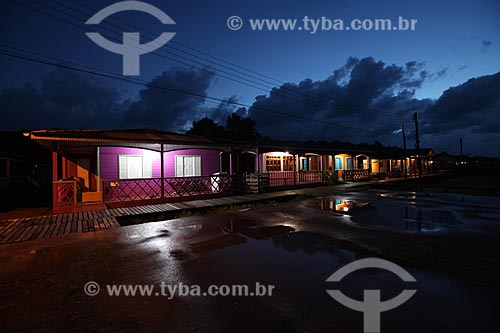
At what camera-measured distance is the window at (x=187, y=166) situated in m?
14.5

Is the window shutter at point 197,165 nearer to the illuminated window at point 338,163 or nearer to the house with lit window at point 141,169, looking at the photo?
the house with lit window at point 141,169

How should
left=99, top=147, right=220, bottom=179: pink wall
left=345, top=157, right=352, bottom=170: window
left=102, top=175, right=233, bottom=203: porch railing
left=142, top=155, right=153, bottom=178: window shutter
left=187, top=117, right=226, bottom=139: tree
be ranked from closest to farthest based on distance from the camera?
left=102, top=175, right=233, bottom=203: porch railing
left=99, top=147, right=220, bottom=179: pink wall
left=142, top=155, right=153, bottom=178: window shutter
left=345, top=157, right=352, bottom=170: window
left=187, top=117, right=226, bottom=139: tree

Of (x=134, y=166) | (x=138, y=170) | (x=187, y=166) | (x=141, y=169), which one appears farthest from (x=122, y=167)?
(x=187, y=166)

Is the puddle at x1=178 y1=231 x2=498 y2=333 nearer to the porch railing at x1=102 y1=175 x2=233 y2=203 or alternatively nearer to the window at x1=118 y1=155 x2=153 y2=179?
the porch railing at x1=102 y1=175 x2=233 y2=203

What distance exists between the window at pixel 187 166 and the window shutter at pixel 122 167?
2.90 meters

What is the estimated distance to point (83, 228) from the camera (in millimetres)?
6953

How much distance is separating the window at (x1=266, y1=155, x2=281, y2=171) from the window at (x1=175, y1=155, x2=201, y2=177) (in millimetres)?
6991

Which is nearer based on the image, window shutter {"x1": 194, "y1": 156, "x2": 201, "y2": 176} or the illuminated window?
window shutter {"x1": 194, "y1": 156, "x2": 201, "y2": 176}

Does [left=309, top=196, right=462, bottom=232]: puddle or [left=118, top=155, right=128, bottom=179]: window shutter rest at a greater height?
[left=118, top=155, right=128, bottom=179]: window shutter

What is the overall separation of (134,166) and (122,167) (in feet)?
2.03

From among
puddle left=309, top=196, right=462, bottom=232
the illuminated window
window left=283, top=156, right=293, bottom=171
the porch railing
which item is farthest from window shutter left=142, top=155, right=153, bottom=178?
the illuminated window

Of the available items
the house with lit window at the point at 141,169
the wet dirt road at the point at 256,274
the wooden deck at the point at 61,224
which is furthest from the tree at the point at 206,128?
the wet dirt road at the point at 256,274

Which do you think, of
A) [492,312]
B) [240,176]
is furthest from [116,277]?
[240,176]

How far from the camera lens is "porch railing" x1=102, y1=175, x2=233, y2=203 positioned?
37.4 feet
